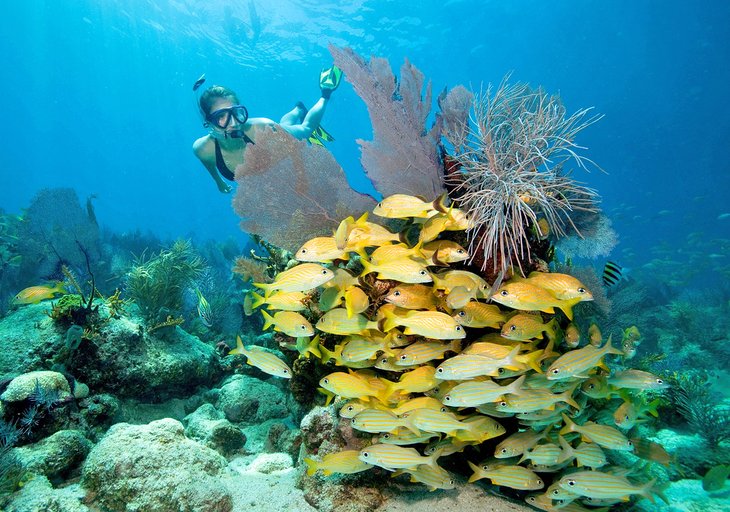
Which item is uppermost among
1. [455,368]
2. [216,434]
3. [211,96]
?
[211,96]

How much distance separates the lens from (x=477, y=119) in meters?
3.47

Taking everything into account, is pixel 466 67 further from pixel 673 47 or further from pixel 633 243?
pixel 633 243

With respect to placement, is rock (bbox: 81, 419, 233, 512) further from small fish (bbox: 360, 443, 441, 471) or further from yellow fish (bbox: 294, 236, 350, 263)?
yellow fish (bbox: 294, 236, 350, 263)

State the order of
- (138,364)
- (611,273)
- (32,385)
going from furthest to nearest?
(138,364)
(611,273)
(32,385)

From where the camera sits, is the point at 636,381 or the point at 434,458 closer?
the point at 434,458

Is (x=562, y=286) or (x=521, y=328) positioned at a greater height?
(x=562, y=286)

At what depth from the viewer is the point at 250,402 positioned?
529 cm

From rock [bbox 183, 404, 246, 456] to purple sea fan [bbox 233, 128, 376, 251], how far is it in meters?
2.44

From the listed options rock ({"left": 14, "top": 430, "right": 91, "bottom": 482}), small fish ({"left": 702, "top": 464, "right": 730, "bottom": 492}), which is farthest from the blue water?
rock ({"left": 14, "top": 430, "right": 91, "bottom": 482})

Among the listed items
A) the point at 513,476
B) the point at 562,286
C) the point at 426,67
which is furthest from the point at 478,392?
the point at 426,67

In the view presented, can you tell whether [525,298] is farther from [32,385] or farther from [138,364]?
[138,364]

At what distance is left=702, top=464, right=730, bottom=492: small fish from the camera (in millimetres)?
3906

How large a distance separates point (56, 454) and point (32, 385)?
0.78 metres

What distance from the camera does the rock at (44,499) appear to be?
2.72 metres
